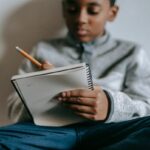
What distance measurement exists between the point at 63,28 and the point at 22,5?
0.15 meters

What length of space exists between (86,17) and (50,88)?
0.26 m

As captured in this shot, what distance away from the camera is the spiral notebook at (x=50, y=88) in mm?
750

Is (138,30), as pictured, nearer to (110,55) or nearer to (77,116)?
(110,55)

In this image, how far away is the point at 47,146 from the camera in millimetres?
807

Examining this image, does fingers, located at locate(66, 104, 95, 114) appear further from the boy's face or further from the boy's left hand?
the boy's face

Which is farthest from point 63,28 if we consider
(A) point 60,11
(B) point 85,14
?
(B) point 85,14

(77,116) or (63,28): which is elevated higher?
(63,28)

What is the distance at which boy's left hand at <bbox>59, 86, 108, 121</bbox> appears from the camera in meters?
0.79

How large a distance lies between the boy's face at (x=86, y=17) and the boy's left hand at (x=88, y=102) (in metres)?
0.22

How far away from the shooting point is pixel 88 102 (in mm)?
816

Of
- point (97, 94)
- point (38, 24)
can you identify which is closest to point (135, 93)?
point (97, 94)

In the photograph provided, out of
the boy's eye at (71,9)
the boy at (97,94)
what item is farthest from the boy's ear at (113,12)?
the boy's eye at (71,9)

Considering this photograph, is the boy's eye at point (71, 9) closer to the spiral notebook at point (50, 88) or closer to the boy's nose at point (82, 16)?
the boy's nose at point (82, 16)

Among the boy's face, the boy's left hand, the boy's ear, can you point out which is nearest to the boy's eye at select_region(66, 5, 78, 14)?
the boy's face
